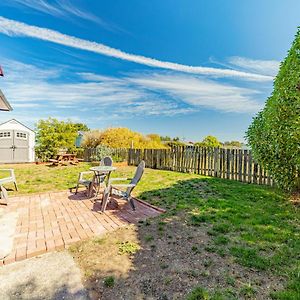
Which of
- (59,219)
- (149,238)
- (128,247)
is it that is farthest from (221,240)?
(59,219)

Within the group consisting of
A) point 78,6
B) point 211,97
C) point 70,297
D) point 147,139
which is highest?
point 78,6

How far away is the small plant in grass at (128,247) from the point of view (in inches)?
118

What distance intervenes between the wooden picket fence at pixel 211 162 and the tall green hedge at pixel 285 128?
6.07 feet

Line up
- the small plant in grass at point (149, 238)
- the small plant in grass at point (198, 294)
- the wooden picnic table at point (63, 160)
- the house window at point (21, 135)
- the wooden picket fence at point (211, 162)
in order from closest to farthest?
1. the small plant in grass at point (198, 294)
2. the small plant in grass at point (149, 238)
3. the wooden picket fence at point (211, 162)
4. the wooden picnic table at point (63, 160)
5. the house window at point (21, 135)

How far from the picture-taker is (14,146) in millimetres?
18422

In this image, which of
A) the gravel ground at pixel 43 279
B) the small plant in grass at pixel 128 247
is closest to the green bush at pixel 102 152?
the small plant in grass at pixel 128 247

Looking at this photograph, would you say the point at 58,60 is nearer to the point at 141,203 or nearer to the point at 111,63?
the point at 111,63

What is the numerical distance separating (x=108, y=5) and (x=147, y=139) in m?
11.3

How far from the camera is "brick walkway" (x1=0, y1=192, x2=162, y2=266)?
3164 mm

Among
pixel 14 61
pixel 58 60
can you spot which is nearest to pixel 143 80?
pixel 58 60

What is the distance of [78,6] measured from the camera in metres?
10.3

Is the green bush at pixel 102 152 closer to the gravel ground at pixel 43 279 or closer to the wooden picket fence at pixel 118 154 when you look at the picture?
the wooden picket fence at pixel 118 154

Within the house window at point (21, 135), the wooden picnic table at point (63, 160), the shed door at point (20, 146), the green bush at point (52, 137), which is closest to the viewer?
the wooden picnic table at point (63, 160)

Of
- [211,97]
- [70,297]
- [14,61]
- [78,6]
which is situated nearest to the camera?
[70,297]
